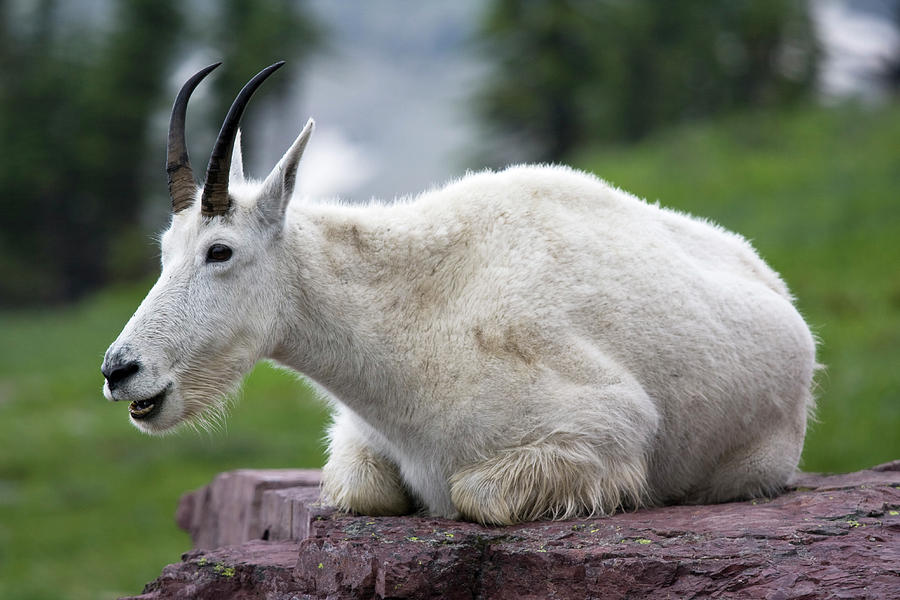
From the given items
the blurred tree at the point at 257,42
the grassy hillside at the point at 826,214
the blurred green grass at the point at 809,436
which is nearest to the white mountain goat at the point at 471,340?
the blurred green grass at the point at 809,436

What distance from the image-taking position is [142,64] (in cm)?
4950

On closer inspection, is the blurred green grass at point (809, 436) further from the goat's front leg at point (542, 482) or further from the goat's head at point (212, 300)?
the goat's head at point (212, 300)

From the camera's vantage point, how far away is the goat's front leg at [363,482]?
255 inches

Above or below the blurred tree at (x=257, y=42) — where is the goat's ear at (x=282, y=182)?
below

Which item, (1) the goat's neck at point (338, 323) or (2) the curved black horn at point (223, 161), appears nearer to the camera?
(2) the curved black horn at point (223, 161)

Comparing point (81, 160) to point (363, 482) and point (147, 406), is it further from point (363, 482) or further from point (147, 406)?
point (147, 406)

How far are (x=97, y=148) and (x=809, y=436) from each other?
40571mm

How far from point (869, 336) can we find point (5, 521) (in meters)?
14.3

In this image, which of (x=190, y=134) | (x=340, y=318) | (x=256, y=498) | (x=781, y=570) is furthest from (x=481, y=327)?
(x=190, y=134)

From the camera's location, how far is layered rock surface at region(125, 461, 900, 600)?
505 centimetres

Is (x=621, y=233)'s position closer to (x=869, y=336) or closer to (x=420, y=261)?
(x=420, y=261)

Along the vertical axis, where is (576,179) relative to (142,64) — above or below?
below

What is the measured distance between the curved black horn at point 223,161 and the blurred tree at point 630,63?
30.2 metres

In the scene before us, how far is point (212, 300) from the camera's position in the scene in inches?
232
